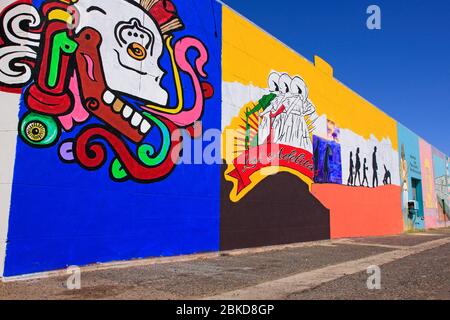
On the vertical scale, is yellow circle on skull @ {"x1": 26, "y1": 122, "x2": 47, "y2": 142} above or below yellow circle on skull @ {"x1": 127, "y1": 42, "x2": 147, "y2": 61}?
below

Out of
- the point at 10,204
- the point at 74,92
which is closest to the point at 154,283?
the point at 10,204

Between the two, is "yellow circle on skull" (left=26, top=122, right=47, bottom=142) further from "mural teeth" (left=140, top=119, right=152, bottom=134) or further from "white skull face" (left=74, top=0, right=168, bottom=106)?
"mural teeth" (left=140, top=119, right=152, bottom=134)

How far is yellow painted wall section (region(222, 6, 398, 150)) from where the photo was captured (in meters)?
13.2

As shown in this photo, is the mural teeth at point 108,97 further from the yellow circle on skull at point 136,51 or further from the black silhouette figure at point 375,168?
the black silhouette figure at point 375,168

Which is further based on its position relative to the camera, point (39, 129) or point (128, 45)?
point (128, 45)

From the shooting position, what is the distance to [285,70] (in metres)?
15.7

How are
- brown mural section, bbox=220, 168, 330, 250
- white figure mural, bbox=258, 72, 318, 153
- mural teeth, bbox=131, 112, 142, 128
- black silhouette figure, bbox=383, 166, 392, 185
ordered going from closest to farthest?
mural teeth, bbox=131, 112, 142, 128 → brown mural section, bbox=220, 168, 330, 250 → white figure mural, bbox=258, 72, 318, 153 → black silhouette figure, bbox=383, 166, 392, 185

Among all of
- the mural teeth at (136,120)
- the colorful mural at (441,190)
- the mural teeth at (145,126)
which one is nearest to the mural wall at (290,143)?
the mural teeth at (145,126)

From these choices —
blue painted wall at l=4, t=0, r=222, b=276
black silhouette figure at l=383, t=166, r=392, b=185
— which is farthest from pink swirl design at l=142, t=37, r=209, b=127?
black silhouette figure at l=383, t=166, r=392, b=185

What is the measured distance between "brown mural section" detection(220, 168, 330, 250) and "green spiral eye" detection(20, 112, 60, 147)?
563cm

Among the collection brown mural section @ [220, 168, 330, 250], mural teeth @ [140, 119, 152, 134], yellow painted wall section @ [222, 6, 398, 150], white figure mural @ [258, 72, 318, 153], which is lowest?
brown mural section @ [220, 168, 330, 250]

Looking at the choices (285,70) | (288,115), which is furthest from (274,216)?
(285,70)

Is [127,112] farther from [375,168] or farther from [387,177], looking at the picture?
[387,177]

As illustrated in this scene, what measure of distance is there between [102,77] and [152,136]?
6.23 ft
